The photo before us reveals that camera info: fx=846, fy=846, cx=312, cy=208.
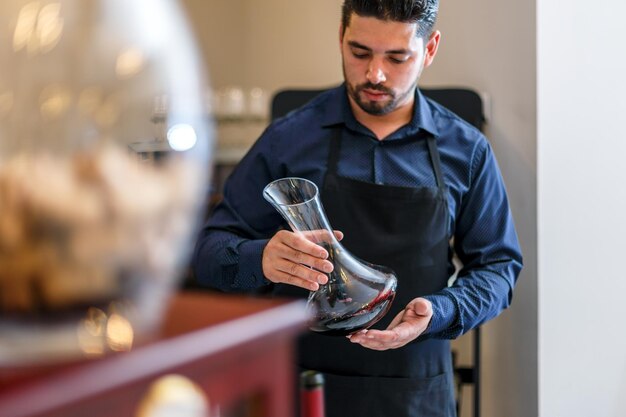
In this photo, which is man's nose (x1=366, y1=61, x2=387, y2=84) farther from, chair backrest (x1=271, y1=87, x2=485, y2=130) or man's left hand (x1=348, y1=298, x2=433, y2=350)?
chair backrest (x1=271, y1=87, x2=485, y2=130)

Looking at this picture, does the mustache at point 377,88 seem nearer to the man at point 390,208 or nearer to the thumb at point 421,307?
the man at point 390,208

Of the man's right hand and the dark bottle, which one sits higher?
the man's right hand

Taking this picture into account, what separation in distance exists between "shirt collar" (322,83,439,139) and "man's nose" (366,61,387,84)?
14 cm

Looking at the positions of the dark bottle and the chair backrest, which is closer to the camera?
the dark bottle

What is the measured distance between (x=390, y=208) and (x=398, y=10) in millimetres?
396

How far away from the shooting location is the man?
1.67m

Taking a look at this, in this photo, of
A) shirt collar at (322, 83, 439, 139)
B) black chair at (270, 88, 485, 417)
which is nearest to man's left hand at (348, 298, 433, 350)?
shirt collar at (322, 83, 439, 139)

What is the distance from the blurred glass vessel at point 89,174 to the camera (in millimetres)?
358

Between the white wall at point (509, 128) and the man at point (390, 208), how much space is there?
0.50 meters

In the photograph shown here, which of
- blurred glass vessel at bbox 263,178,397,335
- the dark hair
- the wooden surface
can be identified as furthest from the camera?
the dark hair

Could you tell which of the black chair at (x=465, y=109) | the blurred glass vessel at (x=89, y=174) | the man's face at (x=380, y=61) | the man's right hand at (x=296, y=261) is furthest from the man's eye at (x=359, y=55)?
the blurred glass vessel at (x=89, y=174)

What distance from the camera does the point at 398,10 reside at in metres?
1.66

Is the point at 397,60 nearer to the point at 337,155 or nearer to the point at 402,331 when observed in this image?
A: the point at 337,155

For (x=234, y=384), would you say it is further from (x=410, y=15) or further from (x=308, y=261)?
(x=410, y=15)
